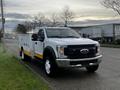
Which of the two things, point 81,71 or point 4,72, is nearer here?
point 4,72

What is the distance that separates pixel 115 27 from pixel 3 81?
51.1 meters

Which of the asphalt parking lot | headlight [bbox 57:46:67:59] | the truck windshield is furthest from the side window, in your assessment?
headlight [bbox 57:46:67:59]

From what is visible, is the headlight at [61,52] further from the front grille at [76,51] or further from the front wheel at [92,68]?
the front wheel at [92,68]

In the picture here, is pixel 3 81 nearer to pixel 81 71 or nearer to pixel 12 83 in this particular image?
pixel 12 83

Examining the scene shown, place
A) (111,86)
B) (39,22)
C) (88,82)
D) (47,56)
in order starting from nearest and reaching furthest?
1. (111,86)
2. (88,82)
3. (47,56)
4. (39,22)

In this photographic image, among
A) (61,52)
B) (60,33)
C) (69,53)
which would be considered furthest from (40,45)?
(69,53)

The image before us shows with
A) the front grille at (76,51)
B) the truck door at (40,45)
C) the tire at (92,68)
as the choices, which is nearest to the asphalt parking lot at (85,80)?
the tire at (92,68)

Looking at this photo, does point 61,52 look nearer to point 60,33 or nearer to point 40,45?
point 40,45

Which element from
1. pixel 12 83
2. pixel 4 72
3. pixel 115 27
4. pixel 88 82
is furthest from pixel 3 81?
pixel 115 27

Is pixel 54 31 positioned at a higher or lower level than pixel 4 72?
higher

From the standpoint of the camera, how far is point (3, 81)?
946cm

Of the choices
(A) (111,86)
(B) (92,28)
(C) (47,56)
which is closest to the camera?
(A) (111,86)

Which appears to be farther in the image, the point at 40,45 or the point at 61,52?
the point at 40,45

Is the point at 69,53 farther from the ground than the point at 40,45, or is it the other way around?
the point at 40,45
